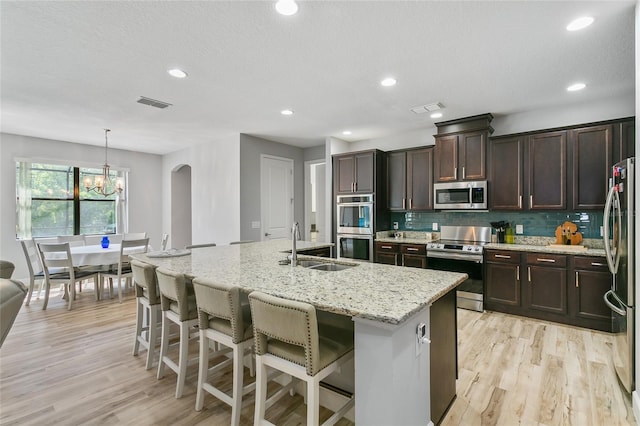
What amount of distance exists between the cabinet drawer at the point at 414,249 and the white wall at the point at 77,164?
18.3 ft

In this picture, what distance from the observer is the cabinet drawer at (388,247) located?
477cm

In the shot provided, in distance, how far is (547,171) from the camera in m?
3.84

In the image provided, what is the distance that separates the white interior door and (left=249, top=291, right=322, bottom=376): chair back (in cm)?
415

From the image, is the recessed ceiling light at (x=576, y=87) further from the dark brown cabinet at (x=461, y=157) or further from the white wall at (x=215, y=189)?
the white wall at (x=215, y=189)

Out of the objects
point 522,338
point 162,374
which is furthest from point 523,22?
point 162,374

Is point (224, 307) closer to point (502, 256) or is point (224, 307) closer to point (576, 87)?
point (502, 256)

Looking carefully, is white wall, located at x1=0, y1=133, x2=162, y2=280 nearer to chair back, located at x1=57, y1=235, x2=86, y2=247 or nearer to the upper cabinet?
chair back, located at x1=57, y1=235, x2=86, y2=247

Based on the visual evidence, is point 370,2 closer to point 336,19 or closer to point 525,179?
point 336,19

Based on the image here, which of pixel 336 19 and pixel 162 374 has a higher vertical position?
pixel 336 19

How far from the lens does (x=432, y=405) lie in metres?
1.83

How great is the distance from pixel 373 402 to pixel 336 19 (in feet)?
7.57

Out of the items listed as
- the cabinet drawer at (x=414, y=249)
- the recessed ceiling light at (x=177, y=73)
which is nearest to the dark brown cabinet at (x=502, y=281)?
the cabinet drawer at (x=414, y=249)

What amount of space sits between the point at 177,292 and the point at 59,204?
5430 millimetres

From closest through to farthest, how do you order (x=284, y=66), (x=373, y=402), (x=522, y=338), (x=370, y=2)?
(x=373, y=402)
(x=370, y=2)
(x=284, y=66)
(x=522, y=338)
